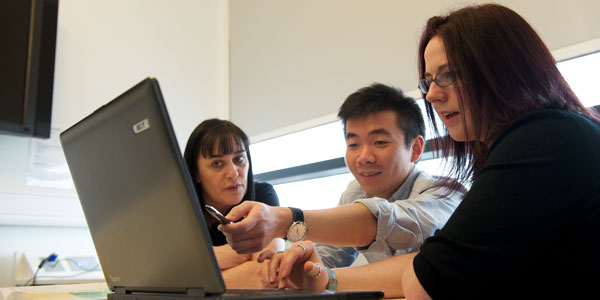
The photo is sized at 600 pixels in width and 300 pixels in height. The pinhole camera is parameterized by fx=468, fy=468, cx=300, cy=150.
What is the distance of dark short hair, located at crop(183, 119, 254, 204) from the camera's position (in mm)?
1971

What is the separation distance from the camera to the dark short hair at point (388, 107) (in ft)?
5.66

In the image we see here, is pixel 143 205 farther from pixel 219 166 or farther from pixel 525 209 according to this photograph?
pixel 219 166

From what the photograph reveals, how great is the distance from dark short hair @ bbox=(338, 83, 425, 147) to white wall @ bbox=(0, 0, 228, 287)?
5.82 feet

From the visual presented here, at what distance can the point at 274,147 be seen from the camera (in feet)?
10.7

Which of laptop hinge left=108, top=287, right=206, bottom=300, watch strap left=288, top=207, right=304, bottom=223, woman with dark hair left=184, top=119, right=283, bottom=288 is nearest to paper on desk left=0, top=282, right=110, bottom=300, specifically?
laptop hinge left=108, top=287, right=206, bottom=300

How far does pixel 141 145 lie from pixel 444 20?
30.1 inches

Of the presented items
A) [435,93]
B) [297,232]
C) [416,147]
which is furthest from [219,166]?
[435,93]

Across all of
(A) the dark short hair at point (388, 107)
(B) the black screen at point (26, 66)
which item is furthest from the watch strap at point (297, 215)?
(B) the black screen at point (26, 66)

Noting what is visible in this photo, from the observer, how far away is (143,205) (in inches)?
29.7

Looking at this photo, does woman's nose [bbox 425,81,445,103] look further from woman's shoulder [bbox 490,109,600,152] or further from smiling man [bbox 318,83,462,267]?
smiling man [bbox 318,83,462,267]

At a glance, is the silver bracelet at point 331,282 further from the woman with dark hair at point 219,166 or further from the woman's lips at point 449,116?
the woman with dark hair at point 219,166

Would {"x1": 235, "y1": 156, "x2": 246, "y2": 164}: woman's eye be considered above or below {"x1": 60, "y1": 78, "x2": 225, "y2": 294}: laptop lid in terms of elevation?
below

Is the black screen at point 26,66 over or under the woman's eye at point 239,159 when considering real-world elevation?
over

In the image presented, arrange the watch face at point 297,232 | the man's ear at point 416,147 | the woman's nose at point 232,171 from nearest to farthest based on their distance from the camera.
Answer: the watch face at point 297,232, the man's ear at point 416,147, the woman's nose at point 232,171
